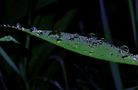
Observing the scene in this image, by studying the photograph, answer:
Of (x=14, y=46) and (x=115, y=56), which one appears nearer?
(x=115, y=56)

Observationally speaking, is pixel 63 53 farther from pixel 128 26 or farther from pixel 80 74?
pixel 128 26

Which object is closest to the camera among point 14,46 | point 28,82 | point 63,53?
point 14,46

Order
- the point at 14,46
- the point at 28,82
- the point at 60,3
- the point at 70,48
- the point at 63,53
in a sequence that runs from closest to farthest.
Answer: the point at 70,48
the point at 14,46
the point at 28,82
the point at 63,53
the point at 60,3

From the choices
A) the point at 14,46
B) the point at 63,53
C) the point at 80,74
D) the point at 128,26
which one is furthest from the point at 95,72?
the point at 14,46

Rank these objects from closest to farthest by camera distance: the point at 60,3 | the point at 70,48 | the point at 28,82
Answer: the point at 70,48, the point at 28,82, the point at 60,3

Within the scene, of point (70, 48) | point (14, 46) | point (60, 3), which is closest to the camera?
point (70, 48)

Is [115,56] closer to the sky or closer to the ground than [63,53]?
closer to the sky

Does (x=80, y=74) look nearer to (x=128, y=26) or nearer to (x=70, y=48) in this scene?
(x=128, y=26)

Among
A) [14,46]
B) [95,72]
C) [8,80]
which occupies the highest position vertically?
[14,46]

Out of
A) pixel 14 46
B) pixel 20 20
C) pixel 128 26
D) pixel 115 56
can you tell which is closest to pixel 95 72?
pixel 128 26
